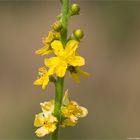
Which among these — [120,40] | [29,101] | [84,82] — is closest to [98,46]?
[120,40]

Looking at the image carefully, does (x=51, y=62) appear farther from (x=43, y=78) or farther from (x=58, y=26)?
(x=58, y=26)

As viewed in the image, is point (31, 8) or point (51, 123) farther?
point (31, 8)

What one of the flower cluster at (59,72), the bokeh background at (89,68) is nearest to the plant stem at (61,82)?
the flower cluster at (59,72)

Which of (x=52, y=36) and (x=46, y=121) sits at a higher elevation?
(x=52, y=36)

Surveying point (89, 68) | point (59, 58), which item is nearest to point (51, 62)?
point (59, 58)

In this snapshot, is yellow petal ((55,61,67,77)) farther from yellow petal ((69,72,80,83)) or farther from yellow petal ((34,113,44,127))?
yellow petal ((34,113,44,127))

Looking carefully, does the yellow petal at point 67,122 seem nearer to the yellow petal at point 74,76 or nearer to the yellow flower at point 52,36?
the yellow petal at point 74,76

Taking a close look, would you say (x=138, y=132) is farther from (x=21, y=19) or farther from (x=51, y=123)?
(x=51, y=123)
